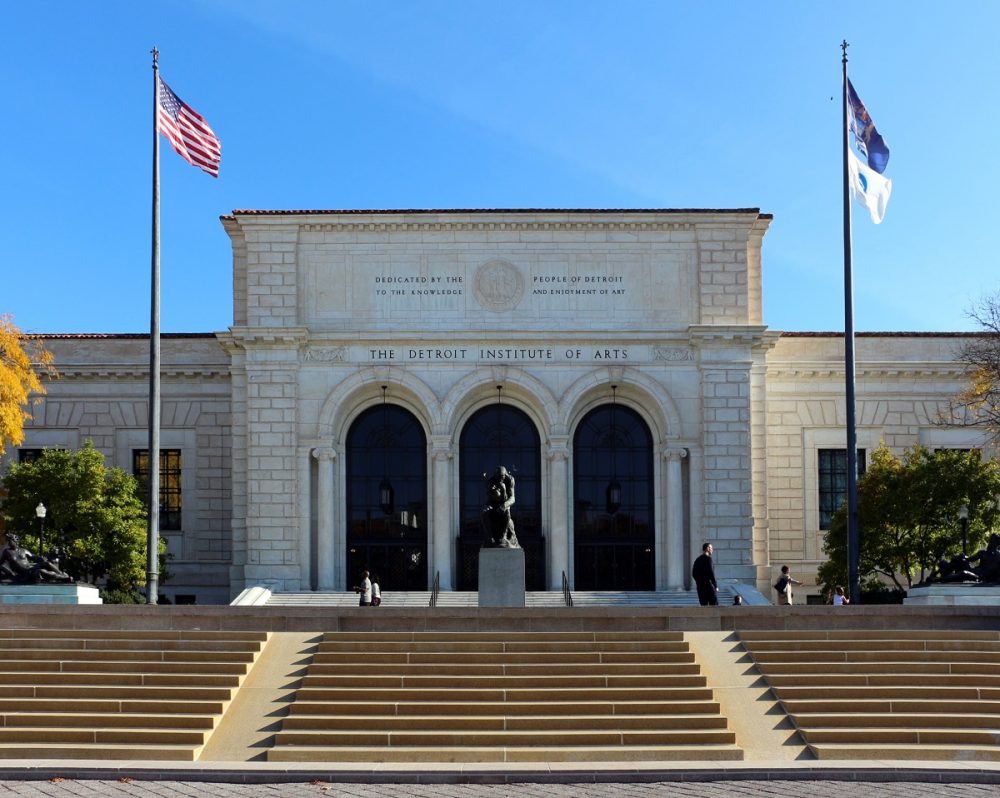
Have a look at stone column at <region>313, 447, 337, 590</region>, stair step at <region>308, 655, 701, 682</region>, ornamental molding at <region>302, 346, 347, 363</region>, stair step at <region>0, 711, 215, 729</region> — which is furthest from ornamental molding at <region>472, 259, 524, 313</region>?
stair step at <region>0, 711, 215, 729</region>

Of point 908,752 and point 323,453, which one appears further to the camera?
point 323,453

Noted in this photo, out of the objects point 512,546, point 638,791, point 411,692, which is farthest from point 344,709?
point 512,546

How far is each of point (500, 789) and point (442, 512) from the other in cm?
2497

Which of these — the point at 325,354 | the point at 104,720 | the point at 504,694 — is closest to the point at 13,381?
the point at 325,354

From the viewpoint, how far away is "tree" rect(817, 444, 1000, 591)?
1503 inches

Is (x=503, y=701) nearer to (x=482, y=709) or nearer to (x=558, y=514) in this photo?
(x=482, y=709)

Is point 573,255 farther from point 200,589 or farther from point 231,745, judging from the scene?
point 231,745

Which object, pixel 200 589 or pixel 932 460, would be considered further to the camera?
pixel 200 589

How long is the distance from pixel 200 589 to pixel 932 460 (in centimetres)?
2389

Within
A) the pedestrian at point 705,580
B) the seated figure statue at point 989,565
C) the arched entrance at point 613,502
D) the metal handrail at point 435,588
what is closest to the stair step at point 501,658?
the pedestrian at point 705,580

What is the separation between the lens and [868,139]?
32.4 m

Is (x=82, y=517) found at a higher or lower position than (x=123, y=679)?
higher

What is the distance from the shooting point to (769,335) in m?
42.8

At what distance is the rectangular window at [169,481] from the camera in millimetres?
45281
